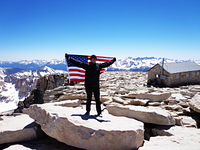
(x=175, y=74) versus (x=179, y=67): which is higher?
(x=179, y=67)

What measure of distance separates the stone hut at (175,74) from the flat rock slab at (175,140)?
13501mm

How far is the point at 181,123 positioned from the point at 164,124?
1187 millimetres

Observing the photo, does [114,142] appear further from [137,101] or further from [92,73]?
[137,101]

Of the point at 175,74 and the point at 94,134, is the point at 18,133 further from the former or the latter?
the point at 175,74

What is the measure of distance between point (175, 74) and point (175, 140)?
15.4 metres

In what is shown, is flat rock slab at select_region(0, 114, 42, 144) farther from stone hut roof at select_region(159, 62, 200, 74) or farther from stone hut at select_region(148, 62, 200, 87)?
stone hut roof at select_region(159, 62, 200, 74)

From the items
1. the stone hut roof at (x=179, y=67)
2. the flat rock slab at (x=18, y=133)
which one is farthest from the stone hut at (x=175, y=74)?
the flat rock slab at (x=18, y=133)

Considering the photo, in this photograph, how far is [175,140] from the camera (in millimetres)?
4613

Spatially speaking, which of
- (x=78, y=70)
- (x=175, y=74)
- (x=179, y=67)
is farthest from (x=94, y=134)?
(x=179, y=67)

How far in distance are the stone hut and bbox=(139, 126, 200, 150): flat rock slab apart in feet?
44.3

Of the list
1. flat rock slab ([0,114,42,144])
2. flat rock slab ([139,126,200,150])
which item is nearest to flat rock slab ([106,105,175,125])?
flat rock slab ([139,126,200,150])

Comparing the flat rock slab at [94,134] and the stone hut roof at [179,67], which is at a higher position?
the stone hut roof at [179,67]

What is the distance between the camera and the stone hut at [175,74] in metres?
17.9

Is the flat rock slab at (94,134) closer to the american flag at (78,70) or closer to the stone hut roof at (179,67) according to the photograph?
the american flag at (78,70)
